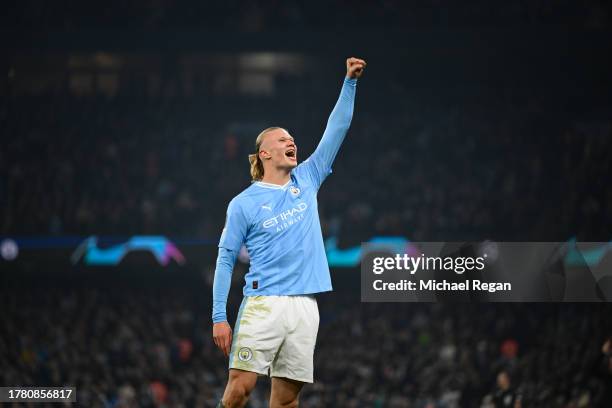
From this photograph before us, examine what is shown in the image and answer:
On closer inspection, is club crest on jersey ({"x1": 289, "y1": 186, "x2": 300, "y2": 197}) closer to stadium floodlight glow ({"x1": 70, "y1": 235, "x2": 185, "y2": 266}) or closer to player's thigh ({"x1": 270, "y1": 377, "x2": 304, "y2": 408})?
player's thigh ({"x1": 270, "y1": 377, "x2": 304, "y2": 408})

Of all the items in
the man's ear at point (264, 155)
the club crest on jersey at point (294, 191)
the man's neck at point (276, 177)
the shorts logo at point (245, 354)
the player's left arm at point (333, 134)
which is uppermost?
the player's left arm at point (333, 134)

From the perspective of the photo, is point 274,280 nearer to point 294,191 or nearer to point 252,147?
point 294,191

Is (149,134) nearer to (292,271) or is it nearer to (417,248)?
(417,248)

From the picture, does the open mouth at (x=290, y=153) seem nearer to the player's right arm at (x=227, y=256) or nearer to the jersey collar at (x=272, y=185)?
the jersey collar at (x=272, y=185)

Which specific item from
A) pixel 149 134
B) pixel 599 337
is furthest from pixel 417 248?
pixel 149 134

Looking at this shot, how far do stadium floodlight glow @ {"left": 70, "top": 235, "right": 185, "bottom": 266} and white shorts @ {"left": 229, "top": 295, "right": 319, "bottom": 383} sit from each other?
14100 millimetres

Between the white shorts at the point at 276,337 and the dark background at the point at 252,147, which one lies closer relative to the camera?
the white shorts at the point at 276,337

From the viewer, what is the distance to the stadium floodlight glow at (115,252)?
1866 centimetres

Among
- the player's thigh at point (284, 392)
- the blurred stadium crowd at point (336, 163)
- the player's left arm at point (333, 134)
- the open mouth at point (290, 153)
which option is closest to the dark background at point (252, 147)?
the blurred stadium crowd at point (336, 163)

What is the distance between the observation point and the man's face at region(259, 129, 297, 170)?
15.9 feet

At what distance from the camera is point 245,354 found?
458 cm

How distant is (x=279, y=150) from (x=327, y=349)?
1149cm

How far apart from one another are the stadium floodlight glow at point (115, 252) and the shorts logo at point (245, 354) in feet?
46.5

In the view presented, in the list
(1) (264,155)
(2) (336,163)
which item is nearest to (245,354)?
(1) (264,155)
